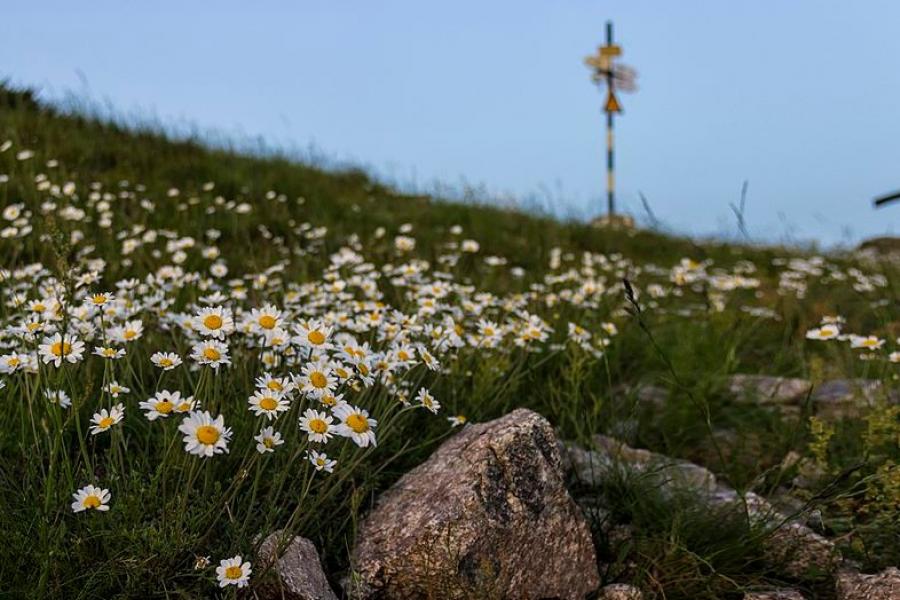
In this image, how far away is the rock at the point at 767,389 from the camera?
180 inches

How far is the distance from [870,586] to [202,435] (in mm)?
2147

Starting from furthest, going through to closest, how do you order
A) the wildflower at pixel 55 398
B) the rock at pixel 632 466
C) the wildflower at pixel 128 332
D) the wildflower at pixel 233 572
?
the rock at pixel 632 466 < the wildflower at pixel 128 332 < the wildflower at pixel 55 398 < the wildflower at pixel 233 572

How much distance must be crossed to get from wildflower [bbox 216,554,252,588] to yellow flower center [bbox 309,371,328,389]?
553 millimetres

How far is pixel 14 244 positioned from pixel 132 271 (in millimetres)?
1095

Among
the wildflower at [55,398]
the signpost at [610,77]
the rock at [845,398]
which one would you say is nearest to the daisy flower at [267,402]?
the wildflower at [55,398]

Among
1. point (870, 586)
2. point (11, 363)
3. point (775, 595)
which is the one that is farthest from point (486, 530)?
point (11, 363)

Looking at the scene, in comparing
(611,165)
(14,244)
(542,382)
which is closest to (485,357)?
(542,382)

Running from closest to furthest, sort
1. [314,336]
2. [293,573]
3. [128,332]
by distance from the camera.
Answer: [293,573] < [314,336] < [128,332]

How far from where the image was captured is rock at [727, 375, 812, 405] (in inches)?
180

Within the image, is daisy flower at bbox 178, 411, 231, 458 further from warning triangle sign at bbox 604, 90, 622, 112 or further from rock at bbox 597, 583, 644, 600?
warning triangle sign at bbox 604, 90, 622, 112

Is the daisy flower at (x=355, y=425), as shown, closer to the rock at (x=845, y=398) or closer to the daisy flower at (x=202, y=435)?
the daisy flower at (x=202, y=435)

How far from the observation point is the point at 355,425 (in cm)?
237

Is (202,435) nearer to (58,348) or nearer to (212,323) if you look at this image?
(212,323)

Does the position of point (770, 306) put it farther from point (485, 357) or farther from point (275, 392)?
point (275, 392)
